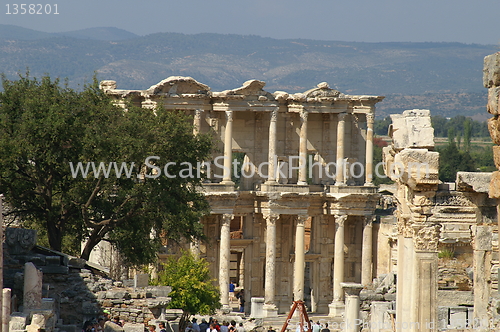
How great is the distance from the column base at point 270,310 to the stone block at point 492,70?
A: 30295 mm

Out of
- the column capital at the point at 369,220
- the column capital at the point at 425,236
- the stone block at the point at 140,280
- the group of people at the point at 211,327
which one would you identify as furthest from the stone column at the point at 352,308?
the column capital at the point at 369,220

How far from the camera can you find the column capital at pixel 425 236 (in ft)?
57.7

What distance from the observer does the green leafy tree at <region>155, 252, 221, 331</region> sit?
32906 mm

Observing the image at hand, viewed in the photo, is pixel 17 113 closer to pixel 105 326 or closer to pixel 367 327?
pixel 105 326

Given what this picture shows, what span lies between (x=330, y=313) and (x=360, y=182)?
5835mm

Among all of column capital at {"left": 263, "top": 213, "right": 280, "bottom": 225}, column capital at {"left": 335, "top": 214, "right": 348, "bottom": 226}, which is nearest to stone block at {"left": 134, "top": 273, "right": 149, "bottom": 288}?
column capital at {"left": 263, "top": 213, "right": 280, "bottom": 225}

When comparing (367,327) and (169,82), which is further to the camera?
(169,82)

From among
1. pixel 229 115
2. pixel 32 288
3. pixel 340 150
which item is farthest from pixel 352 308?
pixel 340 150

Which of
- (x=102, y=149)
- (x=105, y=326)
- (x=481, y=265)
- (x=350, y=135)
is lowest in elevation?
(x=105, y=326)

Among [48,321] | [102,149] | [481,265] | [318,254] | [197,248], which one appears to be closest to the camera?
[48,321]

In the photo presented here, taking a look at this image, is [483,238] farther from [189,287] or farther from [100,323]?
[189,287]

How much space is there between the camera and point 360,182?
151 ft

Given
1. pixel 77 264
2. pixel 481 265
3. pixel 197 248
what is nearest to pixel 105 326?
pixel 77 264

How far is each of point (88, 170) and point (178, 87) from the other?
1321 cm
